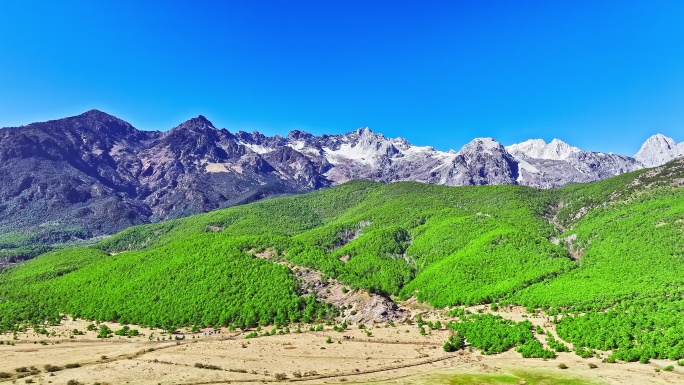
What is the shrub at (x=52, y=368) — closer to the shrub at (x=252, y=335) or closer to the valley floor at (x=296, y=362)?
the valley floor at (x=296, y=362)

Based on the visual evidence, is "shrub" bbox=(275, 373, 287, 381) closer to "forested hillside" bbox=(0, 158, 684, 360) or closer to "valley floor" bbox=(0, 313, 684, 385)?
"valley floor" bbox=(0, 313, 684, 385)

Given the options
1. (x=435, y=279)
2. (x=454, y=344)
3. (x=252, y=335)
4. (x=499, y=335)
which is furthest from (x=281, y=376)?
(x=435, y=279)

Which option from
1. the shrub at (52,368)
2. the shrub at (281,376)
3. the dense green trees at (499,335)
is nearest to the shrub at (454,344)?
the dense green trees at (499,335)

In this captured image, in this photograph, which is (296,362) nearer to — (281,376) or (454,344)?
(281,376)

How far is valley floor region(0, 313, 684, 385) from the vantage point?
3356 inches

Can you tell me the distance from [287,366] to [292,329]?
36.8 meters

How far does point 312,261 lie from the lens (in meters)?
173

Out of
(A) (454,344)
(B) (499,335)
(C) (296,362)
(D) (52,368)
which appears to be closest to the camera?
(D) (52,368)

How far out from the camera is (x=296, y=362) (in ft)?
322

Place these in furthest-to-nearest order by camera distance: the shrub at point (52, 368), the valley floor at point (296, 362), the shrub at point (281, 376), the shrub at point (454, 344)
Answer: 1. the shrub at point (454, 344)
2. the shrub at point (52, 368)
3. the shrub at point (281, 376)
4. the valley floor at point (296, 362)

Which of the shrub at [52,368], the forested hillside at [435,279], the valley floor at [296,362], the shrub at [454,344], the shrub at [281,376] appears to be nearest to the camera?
the valley floor at [296,362]

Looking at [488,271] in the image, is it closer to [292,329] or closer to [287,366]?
[292,329]

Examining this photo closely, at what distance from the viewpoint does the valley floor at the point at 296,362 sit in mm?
85250

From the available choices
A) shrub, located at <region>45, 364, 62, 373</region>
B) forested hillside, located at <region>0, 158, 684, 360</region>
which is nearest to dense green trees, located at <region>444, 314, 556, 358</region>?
forested hillside, located at <region>0, 158, 684, 360</region>
